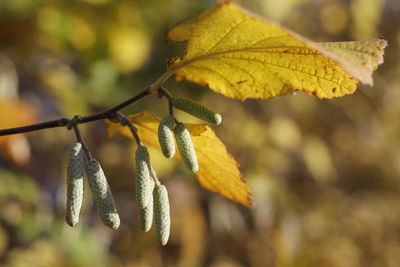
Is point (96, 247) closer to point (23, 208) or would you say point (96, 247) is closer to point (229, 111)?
point (23, 208)

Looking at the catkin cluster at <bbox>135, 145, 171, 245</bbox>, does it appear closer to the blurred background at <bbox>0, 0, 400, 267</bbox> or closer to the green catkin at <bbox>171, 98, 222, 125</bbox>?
the green catkin at <bbox>171, 98, 222, 125</bbox>

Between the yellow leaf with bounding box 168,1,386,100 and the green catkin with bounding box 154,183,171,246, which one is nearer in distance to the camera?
the yellow leaf with bounding box 168,1,386,100

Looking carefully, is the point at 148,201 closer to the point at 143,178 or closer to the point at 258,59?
the point at 143,178

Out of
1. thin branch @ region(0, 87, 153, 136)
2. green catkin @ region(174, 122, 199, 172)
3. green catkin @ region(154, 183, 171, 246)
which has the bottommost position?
green catkin @ region(154, 183, 171, 246)

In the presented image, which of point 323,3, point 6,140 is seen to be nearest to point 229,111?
point 323,3

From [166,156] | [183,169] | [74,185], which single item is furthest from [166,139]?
[183,169]

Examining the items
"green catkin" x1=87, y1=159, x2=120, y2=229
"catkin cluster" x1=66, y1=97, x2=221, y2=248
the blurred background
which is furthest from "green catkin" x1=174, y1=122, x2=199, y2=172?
the blurred background
